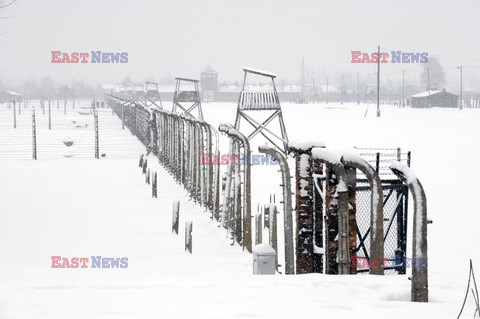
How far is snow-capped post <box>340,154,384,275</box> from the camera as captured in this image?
20.6 feet

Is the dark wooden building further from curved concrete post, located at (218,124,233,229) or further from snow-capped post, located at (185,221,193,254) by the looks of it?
snow-capped post, located at (185,221,193,254)

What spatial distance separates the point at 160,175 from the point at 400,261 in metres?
15.5

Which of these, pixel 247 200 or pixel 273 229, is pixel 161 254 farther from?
pixel 273 229

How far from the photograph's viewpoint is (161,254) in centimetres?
1085

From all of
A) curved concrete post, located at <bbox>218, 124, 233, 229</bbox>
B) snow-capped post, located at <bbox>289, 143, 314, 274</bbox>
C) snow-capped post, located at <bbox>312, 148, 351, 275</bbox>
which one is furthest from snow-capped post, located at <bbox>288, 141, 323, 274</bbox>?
curved concrete post, located at <bbox>218, 124, 233, 229</bbox>

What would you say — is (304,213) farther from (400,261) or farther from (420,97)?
(420,97)

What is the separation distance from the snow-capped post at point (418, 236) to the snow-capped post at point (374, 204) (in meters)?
0.33

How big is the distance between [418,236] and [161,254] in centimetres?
574

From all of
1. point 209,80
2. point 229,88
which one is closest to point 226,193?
point 209,80

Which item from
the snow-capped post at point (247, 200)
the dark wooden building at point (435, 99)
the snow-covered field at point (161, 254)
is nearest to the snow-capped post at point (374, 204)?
the snow-covered field at point (161, 254)

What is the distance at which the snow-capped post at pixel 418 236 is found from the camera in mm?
5715

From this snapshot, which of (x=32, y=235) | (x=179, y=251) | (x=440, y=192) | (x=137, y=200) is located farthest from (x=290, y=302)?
(x=440, y=192)

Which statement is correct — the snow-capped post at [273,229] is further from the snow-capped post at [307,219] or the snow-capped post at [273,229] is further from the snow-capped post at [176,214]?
the snow-capped post at [176,214]

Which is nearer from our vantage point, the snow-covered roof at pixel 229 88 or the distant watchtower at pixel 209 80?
the distant watchtower at pixel 209 80
